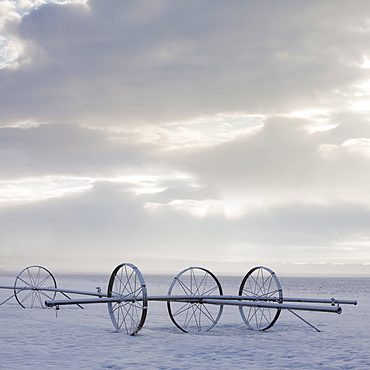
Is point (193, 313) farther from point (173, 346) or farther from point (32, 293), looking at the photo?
point (32, 293)

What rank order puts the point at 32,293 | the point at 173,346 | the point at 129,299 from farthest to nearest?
the point at 32,293 → the point at 129,299 → the point at 173,346

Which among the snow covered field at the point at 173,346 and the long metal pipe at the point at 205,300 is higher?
the long metal pipe at the point at 205,300

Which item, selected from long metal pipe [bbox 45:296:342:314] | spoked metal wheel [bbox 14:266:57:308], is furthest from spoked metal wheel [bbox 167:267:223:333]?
spoked metal wheel [bbox 14:266:57:308]

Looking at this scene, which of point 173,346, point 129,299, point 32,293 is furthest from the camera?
point 32,293

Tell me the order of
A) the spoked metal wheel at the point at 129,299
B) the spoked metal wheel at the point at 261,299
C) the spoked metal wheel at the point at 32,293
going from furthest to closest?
the spoked metal wheel at the point at 32,293 < the spoked metal wheel at the point at 261,299 < the spoked metal wheel at the point at 129,299

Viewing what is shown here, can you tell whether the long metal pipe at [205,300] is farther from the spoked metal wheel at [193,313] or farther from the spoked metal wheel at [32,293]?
the spoked metal wheel at [32,293]

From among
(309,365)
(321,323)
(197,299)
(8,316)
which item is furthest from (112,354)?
(321,323)

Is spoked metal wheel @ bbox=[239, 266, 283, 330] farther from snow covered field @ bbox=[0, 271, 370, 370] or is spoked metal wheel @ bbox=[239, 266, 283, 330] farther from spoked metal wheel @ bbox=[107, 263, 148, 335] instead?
spoked metal wheel @ bbox=[107, 263, 148, 335]

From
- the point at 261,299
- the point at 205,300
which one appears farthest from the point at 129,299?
the point at 261,299

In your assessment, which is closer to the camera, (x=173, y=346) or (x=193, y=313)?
(x=173, y=346)

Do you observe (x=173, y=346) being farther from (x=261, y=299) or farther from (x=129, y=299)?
(x=261, y=299)

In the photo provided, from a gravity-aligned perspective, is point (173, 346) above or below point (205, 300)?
below

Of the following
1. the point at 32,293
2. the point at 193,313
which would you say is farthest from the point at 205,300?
the point at 32,293

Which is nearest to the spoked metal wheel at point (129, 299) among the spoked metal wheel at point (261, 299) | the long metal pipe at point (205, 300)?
the long metal pipe at point (205, 300)
